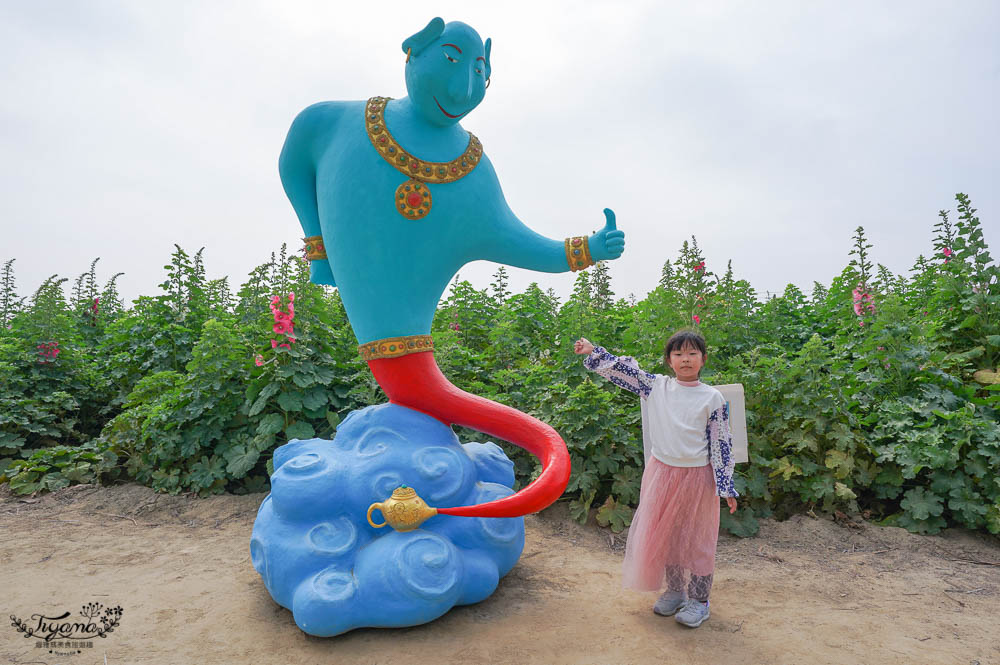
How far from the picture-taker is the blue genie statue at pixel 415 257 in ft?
8.41

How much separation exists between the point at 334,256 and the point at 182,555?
200 centimetres

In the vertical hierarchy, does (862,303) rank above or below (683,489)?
above

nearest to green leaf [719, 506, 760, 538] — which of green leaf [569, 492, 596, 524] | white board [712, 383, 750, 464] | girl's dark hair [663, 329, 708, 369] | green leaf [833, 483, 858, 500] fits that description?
green leaf [833, 483, 858, 500]

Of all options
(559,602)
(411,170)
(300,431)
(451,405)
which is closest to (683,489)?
(559,602)

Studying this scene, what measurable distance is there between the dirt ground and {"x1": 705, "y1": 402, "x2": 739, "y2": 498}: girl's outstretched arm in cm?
61

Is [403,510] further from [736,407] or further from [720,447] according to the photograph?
[736,407]

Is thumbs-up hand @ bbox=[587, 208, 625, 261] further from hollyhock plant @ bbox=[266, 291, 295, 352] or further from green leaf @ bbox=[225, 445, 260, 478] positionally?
green leaf @ bbox=[225, 445, 260, 478]

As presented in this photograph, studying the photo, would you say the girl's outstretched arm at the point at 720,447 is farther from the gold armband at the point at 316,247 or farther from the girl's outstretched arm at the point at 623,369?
the gold armband at the point at 316,247

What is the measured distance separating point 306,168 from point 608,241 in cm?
150

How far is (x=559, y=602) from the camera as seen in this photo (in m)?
2.75

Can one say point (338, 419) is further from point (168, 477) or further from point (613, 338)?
point (613, 338)

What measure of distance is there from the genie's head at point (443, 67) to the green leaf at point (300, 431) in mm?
2503

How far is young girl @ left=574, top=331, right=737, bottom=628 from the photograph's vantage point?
2531 millimetres

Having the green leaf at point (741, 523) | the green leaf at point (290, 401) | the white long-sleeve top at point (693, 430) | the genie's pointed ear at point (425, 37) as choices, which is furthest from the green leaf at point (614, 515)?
the genie's pointed ear at point (425, 37)
